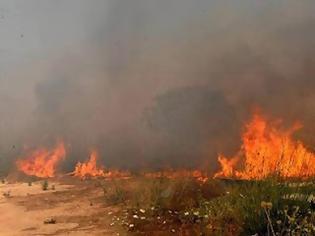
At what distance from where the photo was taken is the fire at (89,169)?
20891 mm

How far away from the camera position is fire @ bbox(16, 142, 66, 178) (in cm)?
2369

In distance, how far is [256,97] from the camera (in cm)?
1941

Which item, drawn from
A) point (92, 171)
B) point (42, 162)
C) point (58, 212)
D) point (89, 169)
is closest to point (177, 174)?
point (58, 212)

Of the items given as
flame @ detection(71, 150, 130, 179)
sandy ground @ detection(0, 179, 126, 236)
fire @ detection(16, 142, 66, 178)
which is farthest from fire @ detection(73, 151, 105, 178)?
sandy ground @ detection(0, 179, 126, 236)

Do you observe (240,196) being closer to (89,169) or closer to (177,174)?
(177,174)

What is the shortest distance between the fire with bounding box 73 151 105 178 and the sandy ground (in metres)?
3.19

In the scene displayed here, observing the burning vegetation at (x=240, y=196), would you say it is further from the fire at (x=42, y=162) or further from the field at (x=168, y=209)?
the fire at (x=42, y=162)

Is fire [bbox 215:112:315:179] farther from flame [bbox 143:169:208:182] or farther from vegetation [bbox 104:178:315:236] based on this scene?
vegetation [bbox 104:178:315:236]

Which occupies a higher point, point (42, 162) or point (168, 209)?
point (42, 162)

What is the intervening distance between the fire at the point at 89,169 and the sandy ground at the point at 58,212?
319 cm

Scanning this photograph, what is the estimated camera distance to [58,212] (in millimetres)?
12625

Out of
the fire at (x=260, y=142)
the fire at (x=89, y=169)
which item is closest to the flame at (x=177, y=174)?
the fire at (x=260, y=142)

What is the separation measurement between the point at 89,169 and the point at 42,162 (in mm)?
4271

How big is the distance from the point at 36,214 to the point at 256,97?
36.8 ft
